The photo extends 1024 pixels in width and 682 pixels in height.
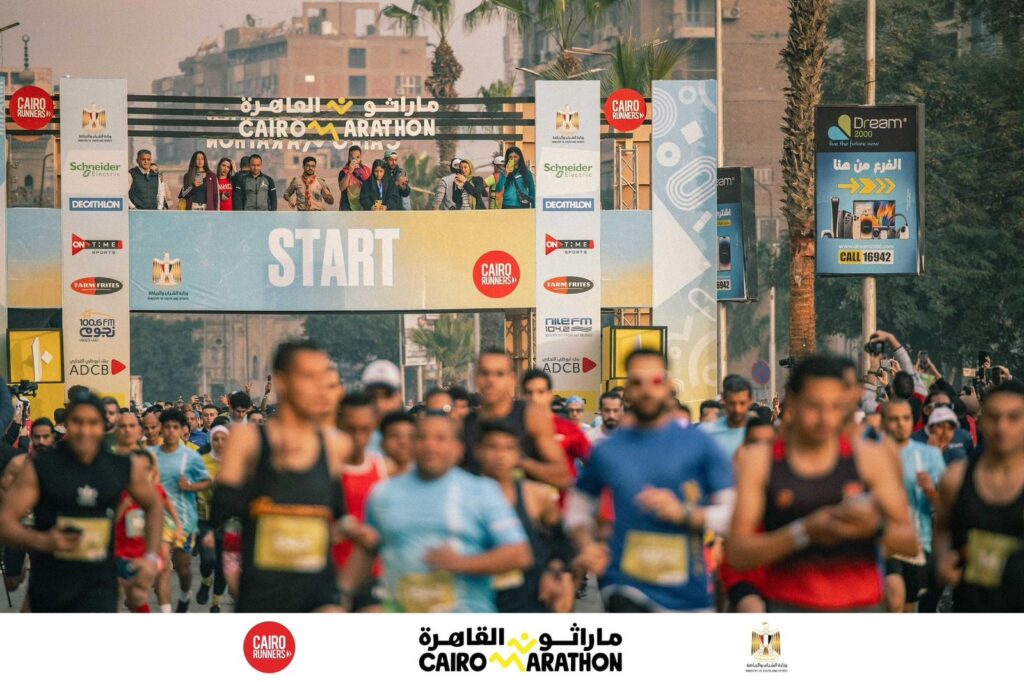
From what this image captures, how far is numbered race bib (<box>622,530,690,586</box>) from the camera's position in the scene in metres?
8.46

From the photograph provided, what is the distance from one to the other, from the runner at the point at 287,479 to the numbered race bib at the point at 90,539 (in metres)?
2.13

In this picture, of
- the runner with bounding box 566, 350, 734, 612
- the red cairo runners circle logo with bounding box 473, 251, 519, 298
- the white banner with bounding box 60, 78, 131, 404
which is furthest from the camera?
the red cairo runners circle logo with bounding box 473, 251, 519, 298

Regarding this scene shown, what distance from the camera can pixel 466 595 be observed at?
838 cm

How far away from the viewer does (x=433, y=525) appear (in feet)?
26.7

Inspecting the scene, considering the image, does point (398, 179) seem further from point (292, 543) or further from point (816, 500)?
point (816, 500)

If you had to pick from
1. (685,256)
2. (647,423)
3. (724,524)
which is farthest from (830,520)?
(685,256)

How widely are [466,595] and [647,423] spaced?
44.1 inches

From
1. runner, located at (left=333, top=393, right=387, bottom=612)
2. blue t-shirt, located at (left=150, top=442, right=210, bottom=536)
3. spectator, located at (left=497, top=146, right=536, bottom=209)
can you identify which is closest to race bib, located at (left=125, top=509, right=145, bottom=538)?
blue t-shirt, located at (left=150, top=442, right=210, bottom=536)

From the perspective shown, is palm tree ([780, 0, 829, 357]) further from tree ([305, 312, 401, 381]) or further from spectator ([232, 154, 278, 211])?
tree ([305, 312, 401, 381])

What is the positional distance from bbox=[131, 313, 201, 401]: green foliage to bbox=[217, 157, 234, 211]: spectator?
91.3m

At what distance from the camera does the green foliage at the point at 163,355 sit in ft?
402

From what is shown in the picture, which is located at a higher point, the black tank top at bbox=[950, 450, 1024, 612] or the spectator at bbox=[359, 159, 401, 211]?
the spectator at bbox=[359, 159, 401, 211]

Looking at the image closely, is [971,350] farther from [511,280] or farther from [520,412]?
[520,412]
